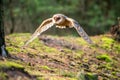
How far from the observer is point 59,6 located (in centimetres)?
2441

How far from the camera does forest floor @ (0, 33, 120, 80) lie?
8.53 metres

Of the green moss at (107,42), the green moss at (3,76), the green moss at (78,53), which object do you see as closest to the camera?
the green moss at (3,76)

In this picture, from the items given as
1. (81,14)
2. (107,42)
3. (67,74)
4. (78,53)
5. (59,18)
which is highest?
(81,14)

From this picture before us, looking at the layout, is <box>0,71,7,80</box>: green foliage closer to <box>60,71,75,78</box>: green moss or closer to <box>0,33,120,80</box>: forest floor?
<box>0,33,120,80</box>: forest floor

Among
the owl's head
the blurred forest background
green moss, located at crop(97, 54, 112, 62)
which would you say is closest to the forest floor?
green moss, located at crop(97, 54, 112, 62)

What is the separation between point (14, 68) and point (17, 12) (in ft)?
39.1

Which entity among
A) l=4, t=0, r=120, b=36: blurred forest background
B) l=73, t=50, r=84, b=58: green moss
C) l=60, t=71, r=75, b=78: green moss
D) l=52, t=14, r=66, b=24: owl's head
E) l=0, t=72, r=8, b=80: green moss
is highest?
l=4, t=0, r=120, b=36: blurred forest background

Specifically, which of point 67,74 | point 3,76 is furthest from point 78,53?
point 3,76

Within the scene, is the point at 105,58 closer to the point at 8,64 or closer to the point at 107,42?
the point at 107,42

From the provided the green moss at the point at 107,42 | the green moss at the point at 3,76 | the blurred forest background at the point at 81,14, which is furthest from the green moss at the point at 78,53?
the blurred forest background at the point at 81,14

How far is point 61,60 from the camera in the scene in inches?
435

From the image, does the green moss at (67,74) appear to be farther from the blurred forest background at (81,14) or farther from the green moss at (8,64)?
the blurred forest background at (81,14)

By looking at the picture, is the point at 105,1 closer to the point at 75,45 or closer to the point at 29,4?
the point at 29,4

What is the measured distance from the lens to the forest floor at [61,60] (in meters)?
8.53
